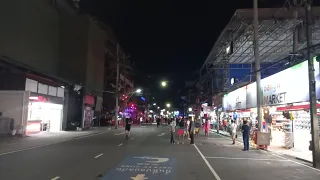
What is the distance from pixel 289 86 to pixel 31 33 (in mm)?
30934

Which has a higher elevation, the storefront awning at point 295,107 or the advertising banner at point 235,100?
the advertising banner at point 235,100

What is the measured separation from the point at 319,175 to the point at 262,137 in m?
9.52

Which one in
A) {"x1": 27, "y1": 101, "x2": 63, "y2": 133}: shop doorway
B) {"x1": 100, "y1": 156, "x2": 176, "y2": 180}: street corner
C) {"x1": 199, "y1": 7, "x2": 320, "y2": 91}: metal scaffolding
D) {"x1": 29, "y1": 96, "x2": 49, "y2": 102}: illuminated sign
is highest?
{"x1": 199, "y1": 7, "x2": 320, "y2": 91}: metal scaffolding

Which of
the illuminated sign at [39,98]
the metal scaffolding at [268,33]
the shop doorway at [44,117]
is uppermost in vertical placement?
the metal scaffolding at [268,33]

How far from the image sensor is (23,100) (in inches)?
1168

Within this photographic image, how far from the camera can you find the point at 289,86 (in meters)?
20.4

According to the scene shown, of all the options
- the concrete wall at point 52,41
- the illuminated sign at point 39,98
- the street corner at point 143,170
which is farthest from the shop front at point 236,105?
the concrete wall at point 52,41

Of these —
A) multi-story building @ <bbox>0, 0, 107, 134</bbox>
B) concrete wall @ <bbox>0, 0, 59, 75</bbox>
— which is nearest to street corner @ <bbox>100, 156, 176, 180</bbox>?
multi-story building @ <bbox>0, 0, 107, 134</bbox>

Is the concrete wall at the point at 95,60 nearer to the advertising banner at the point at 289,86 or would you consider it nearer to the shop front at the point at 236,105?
the shop front at the point at 236,105

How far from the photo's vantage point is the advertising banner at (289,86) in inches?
717

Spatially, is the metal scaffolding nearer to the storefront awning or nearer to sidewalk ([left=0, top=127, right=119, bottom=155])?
the storefront awning

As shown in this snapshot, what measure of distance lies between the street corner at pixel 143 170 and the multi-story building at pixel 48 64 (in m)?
17.3

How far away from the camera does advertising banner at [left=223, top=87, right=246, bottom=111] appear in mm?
33537

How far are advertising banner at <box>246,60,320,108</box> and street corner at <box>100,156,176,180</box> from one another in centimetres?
895
